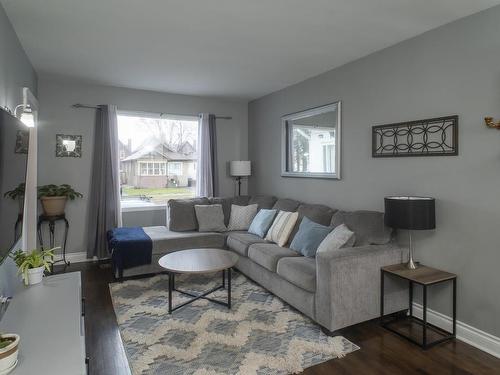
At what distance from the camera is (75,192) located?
4562mm

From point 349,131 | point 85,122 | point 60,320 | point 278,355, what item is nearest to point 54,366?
point 60,320

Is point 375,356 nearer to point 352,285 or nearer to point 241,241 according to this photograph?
point 352,285

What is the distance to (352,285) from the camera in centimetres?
265

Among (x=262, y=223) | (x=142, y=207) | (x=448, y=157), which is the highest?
(x=448, y=157)

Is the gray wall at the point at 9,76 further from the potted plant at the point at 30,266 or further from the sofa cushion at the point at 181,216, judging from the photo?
the sofa cushion at the point at 181,216

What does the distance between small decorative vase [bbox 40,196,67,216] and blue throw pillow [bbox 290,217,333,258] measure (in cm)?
305

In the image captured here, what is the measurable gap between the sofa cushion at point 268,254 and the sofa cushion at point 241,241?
142mm

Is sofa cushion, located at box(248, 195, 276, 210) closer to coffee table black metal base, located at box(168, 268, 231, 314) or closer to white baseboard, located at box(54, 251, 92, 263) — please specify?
coffee table black metal base, located at box(168, 268, 231, 314)

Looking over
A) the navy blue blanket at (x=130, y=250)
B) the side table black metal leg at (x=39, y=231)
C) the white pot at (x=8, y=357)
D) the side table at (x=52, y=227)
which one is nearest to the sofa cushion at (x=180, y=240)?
the navy blue blanket at (x=130, y=250)

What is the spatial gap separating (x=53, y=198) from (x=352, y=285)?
12.3 feet

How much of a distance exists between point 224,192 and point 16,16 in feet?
12.4

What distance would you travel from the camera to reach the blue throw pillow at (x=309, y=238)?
3.21 m

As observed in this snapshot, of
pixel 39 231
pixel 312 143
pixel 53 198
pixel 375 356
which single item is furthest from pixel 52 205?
pixel 375 356

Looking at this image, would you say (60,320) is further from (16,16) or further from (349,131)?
→ (349,131)
